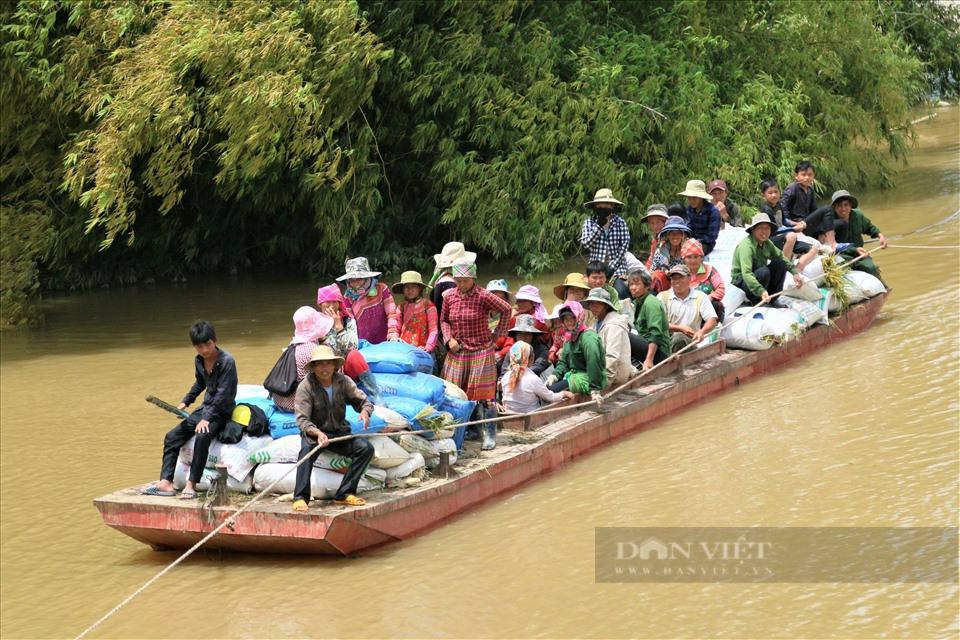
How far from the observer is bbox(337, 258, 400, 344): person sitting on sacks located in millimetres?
8820

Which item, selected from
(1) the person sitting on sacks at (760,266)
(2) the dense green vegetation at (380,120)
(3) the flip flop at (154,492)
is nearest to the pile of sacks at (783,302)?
(1) the person sitting on sacks at (760,266)

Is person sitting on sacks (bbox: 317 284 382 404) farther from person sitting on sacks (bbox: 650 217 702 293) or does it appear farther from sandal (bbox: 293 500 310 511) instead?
person sitting on sacks (bbox: 650 217 702 293)

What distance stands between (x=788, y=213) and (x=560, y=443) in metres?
5.34

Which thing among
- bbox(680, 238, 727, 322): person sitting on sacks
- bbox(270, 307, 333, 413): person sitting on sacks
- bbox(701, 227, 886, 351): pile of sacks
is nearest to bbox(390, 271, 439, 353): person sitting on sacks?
bbox(270, 307, 333, 413): person sitting on sacks

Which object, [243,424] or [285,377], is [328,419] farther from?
[243,424]

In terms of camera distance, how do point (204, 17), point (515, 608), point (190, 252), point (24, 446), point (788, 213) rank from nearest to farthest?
point (515, 608) < point (24, 446) < point (788, 213) < point (204, 17) < point (190, 252)

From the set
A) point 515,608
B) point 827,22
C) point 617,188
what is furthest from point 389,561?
point 827,22

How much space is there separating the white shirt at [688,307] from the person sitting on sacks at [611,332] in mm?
1047

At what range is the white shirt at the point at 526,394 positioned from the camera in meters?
8.77

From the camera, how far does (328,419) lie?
276 inches

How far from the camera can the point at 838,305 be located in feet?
38.9

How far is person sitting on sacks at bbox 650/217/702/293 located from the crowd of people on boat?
0.04 ft

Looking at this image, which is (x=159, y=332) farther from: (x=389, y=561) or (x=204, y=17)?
(x=389, y=561)

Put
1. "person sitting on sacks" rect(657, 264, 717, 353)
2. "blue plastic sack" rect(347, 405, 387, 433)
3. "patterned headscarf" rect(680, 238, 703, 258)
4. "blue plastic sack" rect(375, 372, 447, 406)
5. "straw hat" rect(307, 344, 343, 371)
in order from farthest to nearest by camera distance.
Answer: "patterned headscarf" rect(680, 238, 703, 258) → "person sitting on sacks" rect(657, 264, 717, 353) → "blue plastic sack" rect(375, 372, 447, 406) → "blue plastic sack" rect(347, 405, 387, 433) → "straw hat" rect(307, 344, 343, 371)
